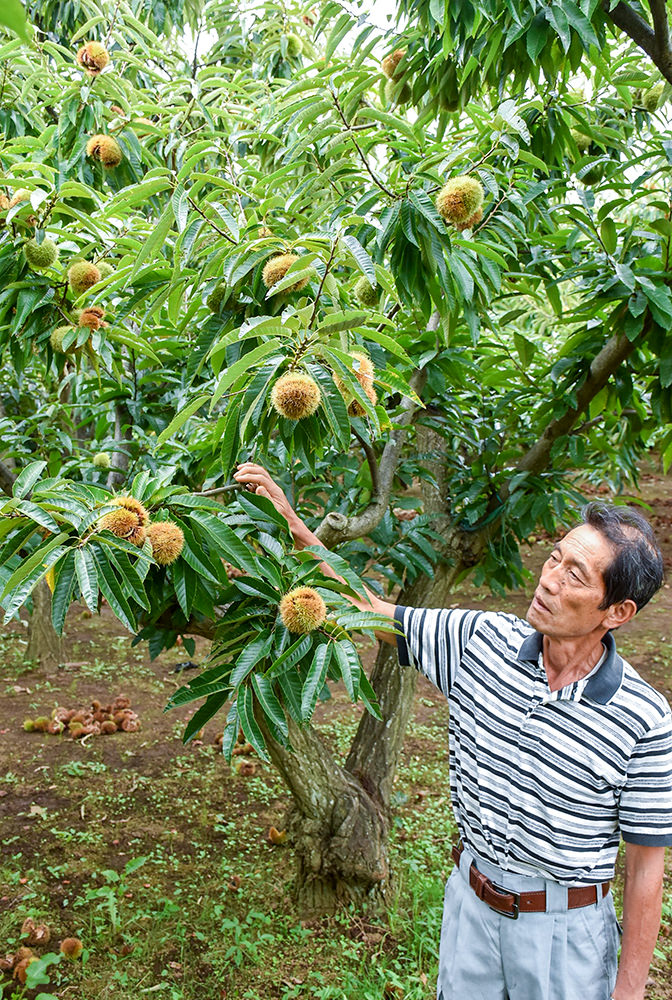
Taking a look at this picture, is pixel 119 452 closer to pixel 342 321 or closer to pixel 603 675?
pixel 342 321

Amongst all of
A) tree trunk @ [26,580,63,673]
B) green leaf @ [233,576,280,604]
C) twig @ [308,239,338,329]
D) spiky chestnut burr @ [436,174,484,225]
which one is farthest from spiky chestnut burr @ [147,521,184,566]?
tree trunk @ [26,580,63,673]

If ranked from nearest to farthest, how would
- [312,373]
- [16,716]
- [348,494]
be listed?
[312,373] → [348,494] → [16,716]

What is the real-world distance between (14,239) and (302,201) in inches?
24.9

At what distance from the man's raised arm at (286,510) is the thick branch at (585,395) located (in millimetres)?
874

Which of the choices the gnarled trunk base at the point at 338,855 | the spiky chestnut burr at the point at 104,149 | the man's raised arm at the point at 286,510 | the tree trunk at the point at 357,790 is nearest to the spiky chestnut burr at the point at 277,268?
the man's raised arm at the point at 286,510

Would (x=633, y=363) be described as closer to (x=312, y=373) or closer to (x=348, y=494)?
(x=348, y=494)

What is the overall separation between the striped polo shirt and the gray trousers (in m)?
0.06

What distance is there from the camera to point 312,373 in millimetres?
1177

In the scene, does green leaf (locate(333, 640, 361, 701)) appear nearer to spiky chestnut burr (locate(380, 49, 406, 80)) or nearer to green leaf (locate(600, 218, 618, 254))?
green leaf (locate(600, 218, 618, 254))

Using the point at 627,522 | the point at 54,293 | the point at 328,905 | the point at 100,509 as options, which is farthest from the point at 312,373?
the point at 328,905

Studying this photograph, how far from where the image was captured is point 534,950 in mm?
1257

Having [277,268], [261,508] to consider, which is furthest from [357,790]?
[277,268]

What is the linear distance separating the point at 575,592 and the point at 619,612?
97mm

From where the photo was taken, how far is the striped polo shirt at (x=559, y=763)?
122 cm
